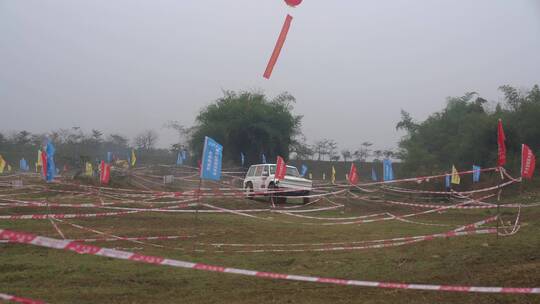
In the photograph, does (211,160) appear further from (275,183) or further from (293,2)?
(275,183)

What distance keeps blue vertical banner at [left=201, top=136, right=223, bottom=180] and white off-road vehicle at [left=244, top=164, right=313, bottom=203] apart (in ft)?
24.5

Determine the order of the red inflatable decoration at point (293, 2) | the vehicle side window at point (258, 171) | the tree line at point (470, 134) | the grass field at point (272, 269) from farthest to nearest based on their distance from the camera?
the tree line at point (470, 134) < the vehicle side window at point (258, 171) < the red inflatable decoration at point (293, 2) < the grass field at point (272, 269)

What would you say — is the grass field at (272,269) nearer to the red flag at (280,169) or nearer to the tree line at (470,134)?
the red flag at (280,169)

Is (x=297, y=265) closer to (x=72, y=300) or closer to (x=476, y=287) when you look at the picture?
(x=476, y=287)

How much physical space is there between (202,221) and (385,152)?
6198 cm

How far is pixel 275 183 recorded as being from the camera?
735 inches

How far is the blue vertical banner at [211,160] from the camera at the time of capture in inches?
387

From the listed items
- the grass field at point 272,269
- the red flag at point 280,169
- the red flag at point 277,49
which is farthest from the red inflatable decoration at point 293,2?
the red flag at point 280,169

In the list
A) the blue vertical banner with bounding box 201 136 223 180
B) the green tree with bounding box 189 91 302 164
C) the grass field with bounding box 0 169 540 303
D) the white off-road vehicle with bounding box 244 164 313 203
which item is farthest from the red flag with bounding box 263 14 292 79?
the green tree with bounding box 189 91 302 164

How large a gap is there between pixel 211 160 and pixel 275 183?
28.5 ft

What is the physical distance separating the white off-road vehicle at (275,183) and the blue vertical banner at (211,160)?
24.5 feet

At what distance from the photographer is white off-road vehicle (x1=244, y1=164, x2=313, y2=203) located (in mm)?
18344

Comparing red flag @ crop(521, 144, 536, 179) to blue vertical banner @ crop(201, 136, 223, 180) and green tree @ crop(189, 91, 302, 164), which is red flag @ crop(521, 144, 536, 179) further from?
green tree @ crop(189, 91, 302, 164)

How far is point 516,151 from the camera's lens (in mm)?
31172
